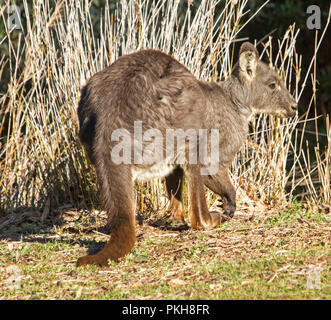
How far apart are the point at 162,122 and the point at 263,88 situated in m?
1.35

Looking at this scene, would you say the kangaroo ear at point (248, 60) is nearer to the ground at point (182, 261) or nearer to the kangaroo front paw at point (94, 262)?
the ground at point (182, 261)

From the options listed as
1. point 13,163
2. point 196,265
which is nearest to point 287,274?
point 196,265

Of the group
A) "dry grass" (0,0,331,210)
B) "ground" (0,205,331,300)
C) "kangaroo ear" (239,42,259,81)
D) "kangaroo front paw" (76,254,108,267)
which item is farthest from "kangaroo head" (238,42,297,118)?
"kangaroo front paw" (76,254,108,267)

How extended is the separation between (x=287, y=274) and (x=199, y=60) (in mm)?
2498

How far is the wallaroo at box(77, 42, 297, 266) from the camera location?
3.41 metres

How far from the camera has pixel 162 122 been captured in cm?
368

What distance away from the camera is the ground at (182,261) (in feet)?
9.55

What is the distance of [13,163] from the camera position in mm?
5703

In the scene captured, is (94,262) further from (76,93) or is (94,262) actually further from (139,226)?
(76,93)

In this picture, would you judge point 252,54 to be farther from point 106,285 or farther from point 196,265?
point 106,285

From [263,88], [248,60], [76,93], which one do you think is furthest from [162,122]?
[76,93]

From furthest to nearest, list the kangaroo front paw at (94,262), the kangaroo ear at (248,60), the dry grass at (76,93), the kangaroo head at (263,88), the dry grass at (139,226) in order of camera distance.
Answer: the dry grass at (76,93)
the kangaroo head at (263,88)
the kangaroo ear at (248,60)
the kangaroo front paw at (94,262)
the dry grass at (139,226)

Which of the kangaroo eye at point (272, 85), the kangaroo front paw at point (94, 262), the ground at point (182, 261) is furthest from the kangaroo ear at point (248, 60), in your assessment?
the kangaroo front paw at point (94, 262)

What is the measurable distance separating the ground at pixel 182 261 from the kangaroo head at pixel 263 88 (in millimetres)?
919
